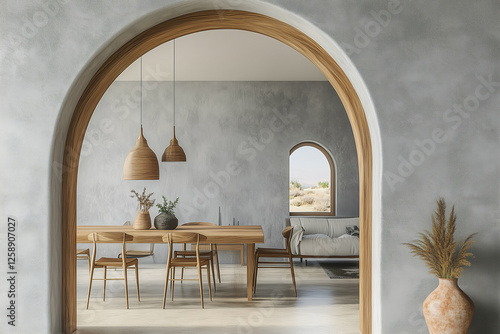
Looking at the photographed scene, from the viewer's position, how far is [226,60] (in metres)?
7.02

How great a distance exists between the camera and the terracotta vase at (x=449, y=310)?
3.04 meters

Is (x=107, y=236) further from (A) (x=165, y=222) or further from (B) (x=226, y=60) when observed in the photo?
(B) (x=226, y=60)

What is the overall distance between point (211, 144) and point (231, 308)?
4.02 metres

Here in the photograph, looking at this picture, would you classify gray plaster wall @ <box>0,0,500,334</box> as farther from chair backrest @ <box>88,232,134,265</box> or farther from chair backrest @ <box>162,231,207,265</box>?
chair backrest @ <box>162,231,207,265</box>

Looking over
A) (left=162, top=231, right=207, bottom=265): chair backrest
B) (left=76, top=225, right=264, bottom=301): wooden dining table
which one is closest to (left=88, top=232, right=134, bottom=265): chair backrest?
(left=76, top=225, right=264, bottom=301): wooden dining table

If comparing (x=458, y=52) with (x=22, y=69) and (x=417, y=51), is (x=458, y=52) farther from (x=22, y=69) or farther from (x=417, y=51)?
(x=22, y=69)

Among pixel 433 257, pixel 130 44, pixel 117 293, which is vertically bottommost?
pixel 117 293

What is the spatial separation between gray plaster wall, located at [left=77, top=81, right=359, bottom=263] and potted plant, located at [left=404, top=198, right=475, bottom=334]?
5192 millimetres

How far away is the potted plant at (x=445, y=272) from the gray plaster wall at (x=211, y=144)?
17.0ft

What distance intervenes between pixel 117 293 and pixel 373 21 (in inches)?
175

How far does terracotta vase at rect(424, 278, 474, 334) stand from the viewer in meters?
3.04

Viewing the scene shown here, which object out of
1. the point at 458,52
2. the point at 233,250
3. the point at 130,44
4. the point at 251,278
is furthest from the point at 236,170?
the point at 458,52

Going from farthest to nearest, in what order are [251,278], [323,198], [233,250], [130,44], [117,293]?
[323,198] < [233,250] < [117,293] < [251,278] < [130,44]

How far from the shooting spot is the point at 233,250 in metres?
8.16
